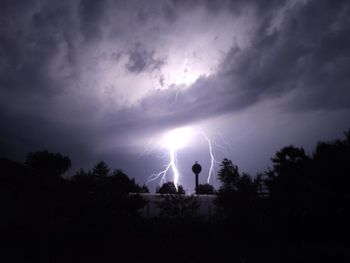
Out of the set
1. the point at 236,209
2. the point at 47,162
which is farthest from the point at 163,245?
the point at 47,162

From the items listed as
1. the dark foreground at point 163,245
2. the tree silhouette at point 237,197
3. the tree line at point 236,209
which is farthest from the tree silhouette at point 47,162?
the tree silhouette at point 237,197

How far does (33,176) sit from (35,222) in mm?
3581

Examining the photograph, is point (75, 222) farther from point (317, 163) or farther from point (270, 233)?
point (317, 163)

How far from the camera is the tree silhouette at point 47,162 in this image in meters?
52.3

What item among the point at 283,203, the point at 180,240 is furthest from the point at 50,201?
the point at 283,203

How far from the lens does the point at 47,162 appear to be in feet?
174

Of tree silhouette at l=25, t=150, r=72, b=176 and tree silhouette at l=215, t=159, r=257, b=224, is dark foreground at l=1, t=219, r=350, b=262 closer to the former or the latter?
tree silhouette at l=215, t=159, r=257, b=224

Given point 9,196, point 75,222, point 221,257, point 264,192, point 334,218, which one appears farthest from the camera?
point 9,196

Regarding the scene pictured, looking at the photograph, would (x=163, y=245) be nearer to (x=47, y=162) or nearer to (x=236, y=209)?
(x=236, y=209)

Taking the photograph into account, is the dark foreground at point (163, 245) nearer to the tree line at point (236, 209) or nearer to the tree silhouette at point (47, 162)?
the tree line at point (236, 209)

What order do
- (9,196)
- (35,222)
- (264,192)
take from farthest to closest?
1. (35,222)
2. (9,196)
3. (264,192)

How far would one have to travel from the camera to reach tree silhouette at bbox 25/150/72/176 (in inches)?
2058

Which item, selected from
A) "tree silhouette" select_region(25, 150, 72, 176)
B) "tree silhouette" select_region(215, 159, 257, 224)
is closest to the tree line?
"tree silhouette" select_region(215, 159, 257, 224)

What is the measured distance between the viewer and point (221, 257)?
10578 millimetres
